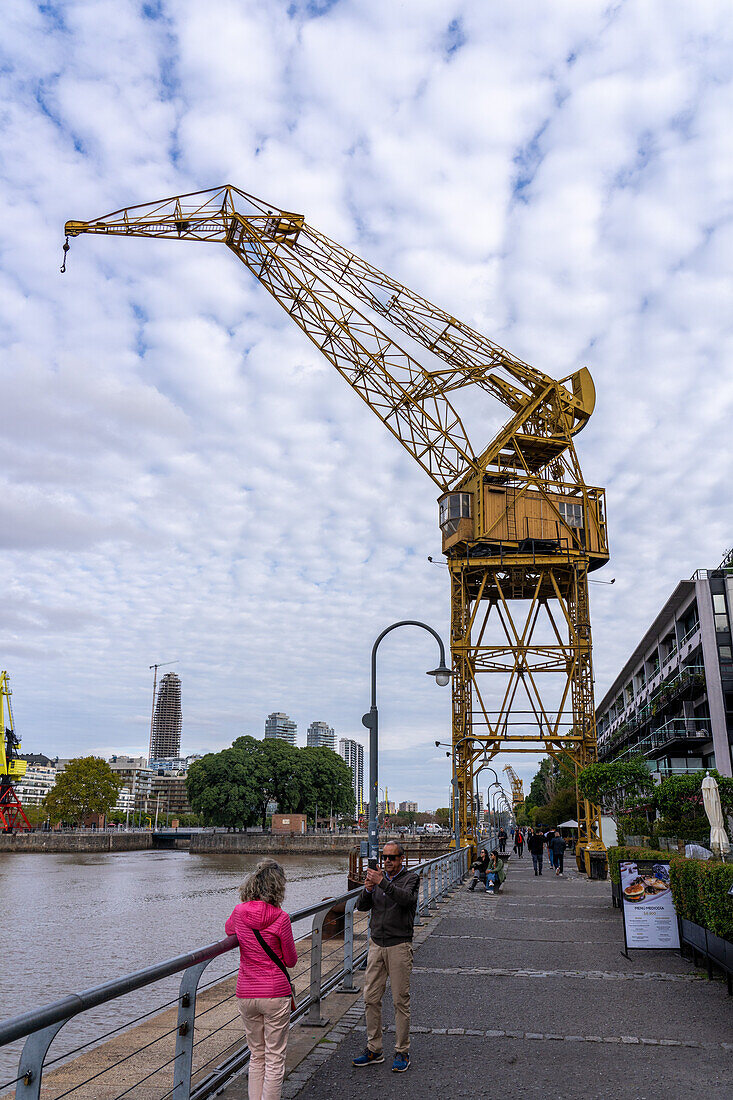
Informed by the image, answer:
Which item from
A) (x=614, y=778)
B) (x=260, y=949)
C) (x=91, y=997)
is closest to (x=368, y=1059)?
(x=260, y=949)

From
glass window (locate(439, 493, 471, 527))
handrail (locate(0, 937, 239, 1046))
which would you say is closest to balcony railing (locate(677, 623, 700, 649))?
glass window (locate(439, 493, 471, 527))

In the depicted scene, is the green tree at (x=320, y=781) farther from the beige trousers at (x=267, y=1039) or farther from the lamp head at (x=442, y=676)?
the beige trousers at (x=267, y=1039)

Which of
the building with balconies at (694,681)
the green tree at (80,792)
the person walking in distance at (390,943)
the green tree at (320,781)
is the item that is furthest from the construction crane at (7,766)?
the person walking in distance at (390,943)

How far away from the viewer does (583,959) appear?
12.5 m

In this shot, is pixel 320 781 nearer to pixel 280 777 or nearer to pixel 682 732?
pixel 280 777

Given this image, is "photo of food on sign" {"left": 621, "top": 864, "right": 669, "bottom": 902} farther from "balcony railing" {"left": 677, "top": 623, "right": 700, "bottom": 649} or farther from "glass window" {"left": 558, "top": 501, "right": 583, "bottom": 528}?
"balcony railing" {"left": 677, "top": 623, "right": 700, "bottom": 649}

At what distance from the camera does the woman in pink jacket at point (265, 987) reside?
212 inches

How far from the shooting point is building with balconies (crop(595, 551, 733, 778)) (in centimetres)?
4425

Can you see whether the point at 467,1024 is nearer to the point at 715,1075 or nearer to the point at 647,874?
the point at 715,1075

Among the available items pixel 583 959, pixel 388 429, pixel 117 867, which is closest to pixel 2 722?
pixel 117 867

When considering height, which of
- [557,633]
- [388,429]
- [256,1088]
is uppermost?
[388,429]

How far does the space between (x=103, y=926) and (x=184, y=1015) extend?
2837 centimetres

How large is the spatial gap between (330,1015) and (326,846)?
8207cm

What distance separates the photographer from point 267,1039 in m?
5.40
